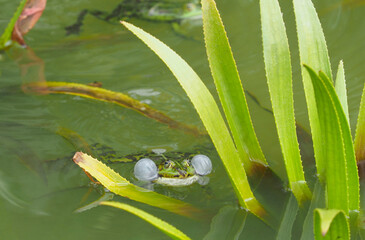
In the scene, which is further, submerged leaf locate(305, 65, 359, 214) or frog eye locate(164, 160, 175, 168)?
frog eye locate(164, 160, 175, 168)

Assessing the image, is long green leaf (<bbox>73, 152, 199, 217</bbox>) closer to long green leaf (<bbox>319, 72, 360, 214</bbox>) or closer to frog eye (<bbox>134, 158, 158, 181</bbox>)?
frog eye (<bbox>134, 158, 158, 181</bbox>)

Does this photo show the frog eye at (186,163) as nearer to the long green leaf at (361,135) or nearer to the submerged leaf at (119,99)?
the submerged leaf at (119,99)

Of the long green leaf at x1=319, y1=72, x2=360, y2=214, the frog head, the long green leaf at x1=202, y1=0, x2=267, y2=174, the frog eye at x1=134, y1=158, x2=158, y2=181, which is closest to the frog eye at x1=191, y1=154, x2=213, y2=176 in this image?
the frog head

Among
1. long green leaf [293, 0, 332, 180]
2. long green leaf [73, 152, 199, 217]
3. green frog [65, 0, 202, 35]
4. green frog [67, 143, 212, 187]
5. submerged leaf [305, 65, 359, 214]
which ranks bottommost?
green frog [67, 143, 212, 187]

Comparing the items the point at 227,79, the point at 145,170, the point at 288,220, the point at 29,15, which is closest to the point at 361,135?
the point at 288,220

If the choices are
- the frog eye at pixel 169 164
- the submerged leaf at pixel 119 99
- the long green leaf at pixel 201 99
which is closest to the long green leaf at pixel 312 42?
the long green leaf at pixel 201 99

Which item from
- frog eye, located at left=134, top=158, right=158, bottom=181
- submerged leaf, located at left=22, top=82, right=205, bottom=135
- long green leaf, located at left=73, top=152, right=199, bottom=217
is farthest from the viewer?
submerged leaf, located at left=22, top=82, right=205, bottom=135

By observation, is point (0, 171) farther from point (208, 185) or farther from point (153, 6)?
point (153, 6)

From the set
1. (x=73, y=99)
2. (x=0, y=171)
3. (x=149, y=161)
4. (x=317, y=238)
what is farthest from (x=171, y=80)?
(x=317, y=238)
